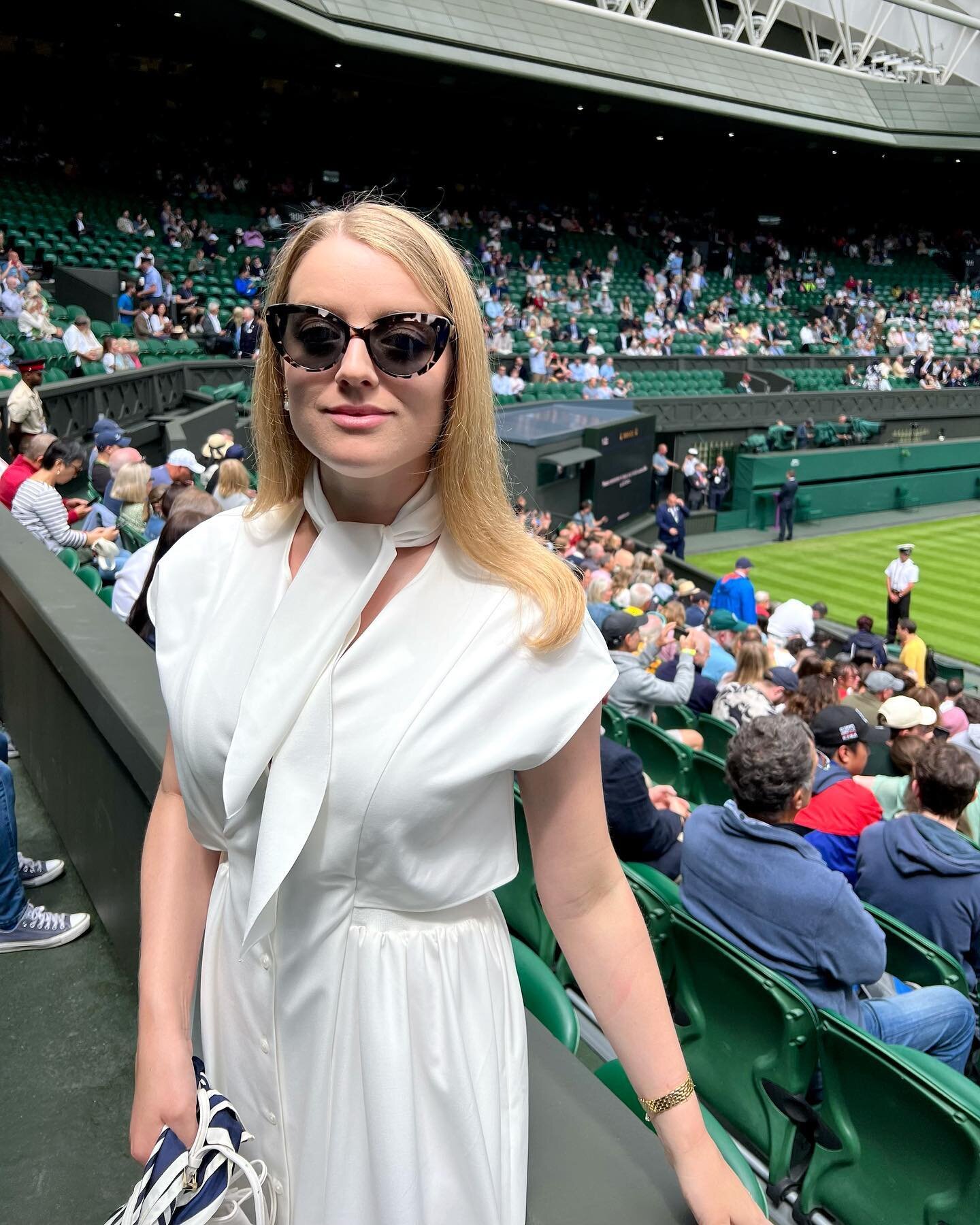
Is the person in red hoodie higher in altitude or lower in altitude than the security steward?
higher

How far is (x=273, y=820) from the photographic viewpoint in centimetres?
131

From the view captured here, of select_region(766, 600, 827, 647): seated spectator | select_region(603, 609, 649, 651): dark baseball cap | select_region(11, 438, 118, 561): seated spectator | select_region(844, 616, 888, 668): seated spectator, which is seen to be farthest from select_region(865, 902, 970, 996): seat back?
select_region(766, 600, 827, 647): seated spectator

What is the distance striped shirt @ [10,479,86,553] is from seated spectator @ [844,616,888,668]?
7.78 meters

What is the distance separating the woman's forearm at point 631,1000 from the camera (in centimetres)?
138

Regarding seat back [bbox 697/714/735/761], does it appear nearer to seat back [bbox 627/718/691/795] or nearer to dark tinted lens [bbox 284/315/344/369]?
seat back [bbox 627/718/691/795]

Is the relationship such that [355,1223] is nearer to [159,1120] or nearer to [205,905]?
[159,1120]

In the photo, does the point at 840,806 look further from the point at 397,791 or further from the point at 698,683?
the point at 397,791

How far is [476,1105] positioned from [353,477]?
2.69 ft

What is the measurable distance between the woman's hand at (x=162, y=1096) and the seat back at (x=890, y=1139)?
1.95m

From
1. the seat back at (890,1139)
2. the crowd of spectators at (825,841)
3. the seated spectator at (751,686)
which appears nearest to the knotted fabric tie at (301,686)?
the seat back at (890,1139)

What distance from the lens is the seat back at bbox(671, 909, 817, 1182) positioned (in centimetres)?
302

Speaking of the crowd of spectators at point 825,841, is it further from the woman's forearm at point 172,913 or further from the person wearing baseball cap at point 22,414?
the person wearing baseball cap at point 22,414

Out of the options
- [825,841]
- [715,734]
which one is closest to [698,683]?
[715,734]

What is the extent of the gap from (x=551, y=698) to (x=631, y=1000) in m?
0.41
